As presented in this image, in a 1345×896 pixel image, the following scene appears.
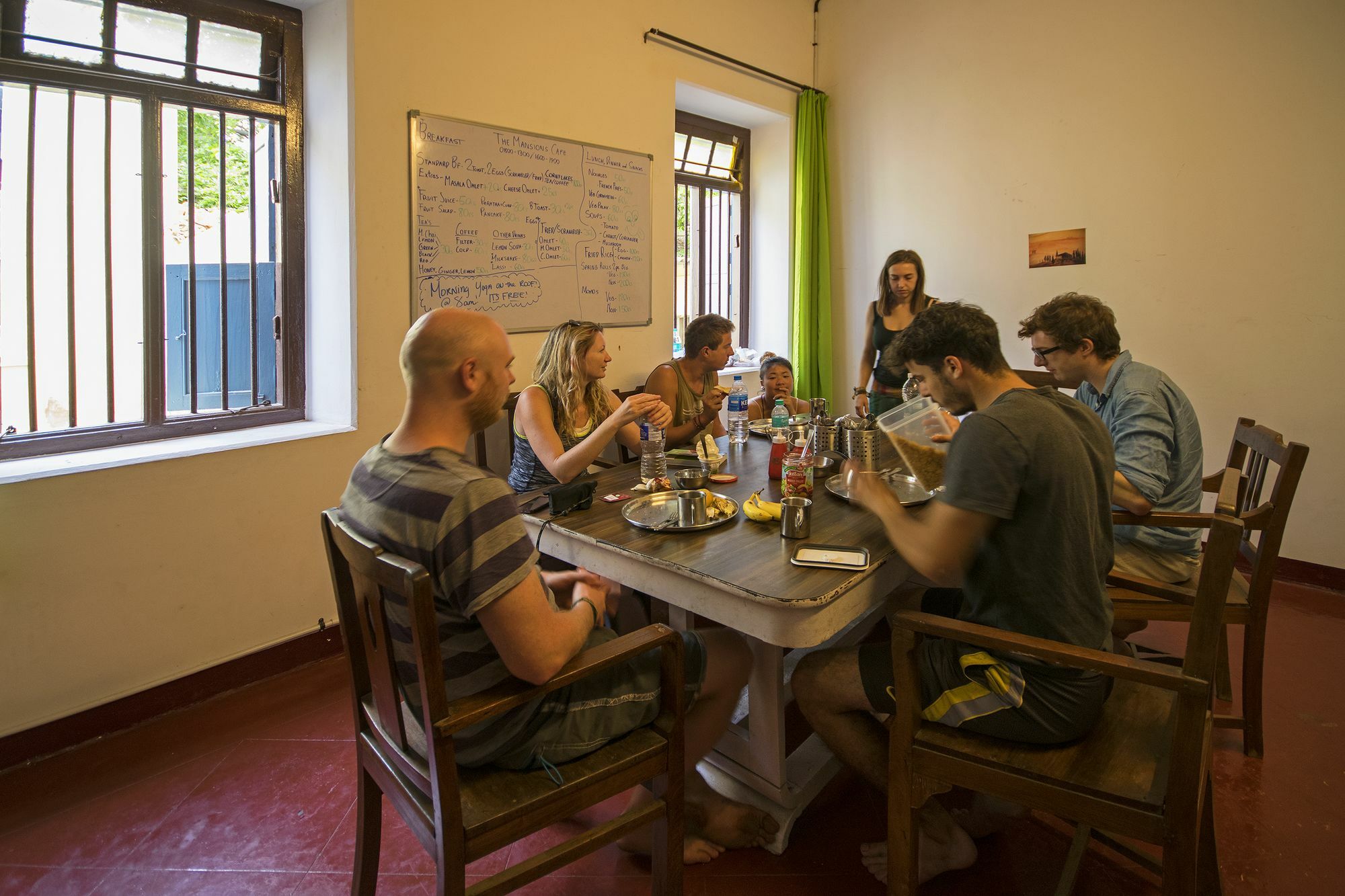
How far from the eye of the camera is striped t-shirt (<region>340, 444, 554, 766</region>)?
1.21 metres

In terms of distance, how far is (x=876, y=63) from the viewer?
4.80 m

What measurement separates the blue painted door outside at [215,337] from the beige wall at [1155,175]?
3.51m

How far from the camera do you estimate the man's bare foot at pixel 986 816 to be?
190 centimetres

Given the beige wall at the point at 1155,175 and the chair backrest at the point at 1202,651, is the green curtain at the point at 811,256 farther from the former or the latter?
the chair backrest at the point at 1202,651

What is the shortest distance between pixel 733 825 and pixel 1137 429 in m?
1.51

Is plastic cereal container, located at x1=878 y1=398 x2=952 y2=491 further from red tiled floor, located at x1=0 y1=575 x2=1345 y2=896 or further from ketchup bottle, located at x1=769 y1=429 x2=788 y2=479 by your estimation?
red tiled floor, located at x1=0 y1=575 x2=1345 y2=896

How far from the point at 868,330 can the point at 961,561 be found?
2903 mm

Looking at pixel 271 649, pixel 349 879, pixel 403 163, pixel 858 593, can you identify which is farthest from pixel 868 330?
pixel 349 879

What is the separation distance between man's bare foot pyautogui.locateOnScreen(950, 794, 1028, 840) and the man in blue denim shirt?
0.75m

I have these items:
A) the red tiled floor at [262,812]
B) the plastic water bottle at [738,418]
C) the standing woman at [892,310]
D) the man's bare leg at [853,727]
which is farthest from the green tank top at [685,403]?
the red tiled floor at [262,812]

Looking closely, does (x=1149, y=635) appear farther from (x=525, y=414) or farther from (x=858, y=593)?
(x=525, y=414)

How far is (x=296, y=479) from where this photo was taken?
108 inches

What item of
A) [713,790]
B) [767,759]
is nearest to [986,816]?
[767,759]

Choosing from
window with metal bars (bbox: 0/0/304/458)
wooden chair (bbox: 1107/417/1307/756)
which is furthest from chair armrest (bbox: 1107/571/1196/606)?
window with metal bars (bbox: 0/0/304/458)
